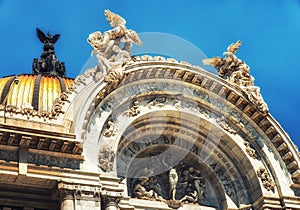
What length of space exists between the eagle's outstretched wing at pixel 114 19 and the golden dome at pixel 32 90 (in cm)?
561

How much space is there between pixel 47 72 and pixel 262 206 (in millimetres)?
15050

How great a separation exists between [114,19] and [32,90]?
23.0 feet

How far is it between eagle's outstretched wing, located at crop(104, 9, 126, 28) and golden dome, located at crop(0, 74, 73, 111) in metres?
5.61

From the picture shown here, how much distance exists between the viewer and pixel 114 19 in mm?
29844

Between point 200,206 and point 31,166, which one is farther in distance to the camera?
point 200,206

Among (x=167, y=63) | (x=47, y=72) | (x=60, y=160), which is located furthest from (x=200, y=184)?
(x=47, y=72)

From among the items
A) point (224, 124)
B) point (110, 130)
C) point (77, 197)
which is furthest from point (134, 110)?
point (77, 197)

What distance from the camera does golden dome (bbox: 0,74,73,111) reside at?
112ft

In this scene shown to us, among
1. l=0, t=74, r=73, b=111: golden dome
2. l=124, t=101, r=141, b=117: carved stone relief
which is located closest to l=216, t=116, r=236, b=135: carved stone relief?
l=124, t=101, r=141, b=117: carved stone relief

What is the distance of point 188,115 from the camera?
2995 cm

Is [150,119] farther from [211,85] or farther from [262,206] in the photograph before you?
[262,206]

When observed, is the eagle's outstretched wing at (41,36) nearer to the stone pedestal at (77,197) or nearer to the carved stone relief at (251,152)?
the carved stone relief at (251,152)

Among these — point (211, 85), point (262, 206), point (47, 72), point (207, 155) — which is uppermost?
point (47, 72)

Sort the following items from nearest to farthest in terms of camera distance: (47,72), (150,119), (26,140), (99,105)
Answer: (26,140) < (99,105) < (150,119) < (47,72)
